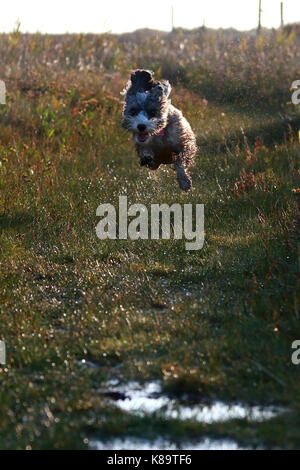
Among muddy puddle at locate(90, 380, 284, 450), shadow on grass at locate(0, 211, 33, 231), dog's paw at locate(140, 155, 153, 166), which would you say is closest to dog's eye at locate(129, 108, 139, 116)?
dog's paw at locate(140, 155, 153, 166)

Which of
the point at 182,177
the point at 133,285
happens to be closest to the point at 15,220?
the point at 182,177

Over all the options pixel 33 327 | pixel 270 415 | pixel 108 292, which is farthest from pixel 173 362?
pixel 108 292

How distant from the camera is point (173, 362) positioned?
4992 mm

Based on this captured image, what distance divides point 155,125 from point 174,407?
505 cm

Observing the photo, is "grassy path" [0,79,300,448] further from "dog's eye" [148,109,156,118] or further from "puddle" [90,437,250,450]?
"dog's eye" [148,109,156,118]

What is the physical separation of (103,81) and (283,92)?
4110mm

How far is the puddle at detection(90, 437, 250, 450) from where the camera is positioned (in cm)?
399

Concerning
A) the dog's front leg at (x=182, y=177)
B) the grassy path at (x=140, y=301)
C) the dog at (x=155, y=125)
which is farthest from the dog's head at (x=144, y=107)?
the grassy path at (x=140, y=301)

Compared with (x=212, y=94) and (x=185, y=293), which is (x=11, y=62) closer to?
(x=212, y=94)

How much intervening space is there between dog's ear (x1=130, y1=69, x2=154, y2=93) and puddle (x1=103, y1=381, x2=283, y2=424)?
17.3ft

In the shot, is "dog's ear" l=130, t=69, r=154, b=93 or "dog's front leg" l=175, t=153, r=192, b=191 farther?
"dog's front leg" l=175, t=153, r=192, b=191

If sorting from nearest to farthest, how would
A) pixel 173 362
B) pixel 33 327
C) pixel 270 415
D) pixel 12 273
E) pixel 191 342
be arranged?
1. pixel 270 415
2. pixel 173 362
3. pixel 191 342
4. pixel 33 327
5. pixel 12 273

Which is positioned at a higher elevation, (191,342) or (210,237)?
(210,237)

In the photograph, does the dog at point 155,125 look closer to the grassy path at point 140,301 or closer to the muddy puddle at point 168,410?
the grassy path at point 140,301
